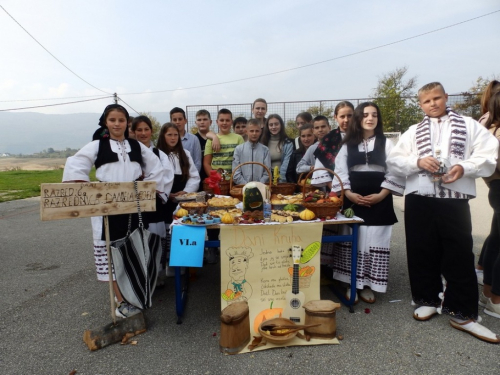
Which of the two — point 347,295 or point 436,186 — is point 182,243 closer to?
point 347,295

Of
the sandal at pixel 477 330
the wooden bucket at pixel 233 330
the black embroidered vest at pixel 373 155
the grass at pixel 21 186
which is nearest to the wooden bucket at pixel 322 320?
the wooden bucket at pixel 233 330

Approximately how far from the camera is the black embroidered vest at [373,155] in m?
3.05

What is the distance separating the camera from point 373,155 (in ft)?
10.0

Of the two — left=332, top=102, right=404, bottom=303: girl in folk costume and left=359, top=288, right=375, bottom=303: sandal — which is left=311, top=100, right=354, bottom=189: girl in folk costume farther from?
left=359, top=288, right=375, bottom=303: sandal

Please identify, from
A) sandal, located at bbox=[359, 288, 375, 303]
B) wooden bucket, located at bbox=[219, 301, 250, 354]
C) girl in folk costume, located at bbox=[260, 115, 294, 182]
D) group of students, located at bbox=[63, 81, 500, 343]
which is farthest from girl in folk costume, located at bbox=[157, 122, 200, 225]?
sandal, located at bbox=[359, 288, 375, 303]

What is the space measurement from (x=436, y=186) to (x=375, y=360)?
140 cm

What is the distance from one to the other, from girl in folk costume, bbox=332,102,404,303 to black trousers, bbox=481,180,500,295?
77 centimetres

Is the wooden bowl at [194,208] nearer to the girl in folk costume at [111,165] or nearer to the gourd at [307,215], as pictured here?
the girl in folk costume at [111,165]

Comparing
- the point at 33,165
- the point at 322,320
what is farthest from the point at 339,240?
the point at 33,165

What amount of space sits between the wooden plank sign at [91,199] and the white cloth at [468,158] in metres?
2.11

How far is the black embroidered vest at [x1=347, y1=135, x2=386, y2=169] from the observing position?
3055 millimetres

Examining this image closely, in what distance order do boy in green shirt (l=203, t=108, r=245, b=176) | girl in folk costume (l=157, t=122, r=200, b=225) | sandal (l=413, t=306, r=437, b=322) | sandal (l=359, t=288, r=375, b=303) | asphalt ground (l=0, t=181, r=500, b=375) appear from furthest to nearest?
1. boy in green shirt (l=203, t=108, r=245, b=176)
2. girl in folk costume (l=157, t=122, r=200, b=225)
3. sandal (l=359, t=288, r=375, b=303)
4. sandal (l=413, t=306, r=437, b=322)
5. asphalt ground (l=0, t=181, r=500, b=375)

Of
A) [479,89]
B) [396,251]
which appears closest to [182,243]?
[396,251]

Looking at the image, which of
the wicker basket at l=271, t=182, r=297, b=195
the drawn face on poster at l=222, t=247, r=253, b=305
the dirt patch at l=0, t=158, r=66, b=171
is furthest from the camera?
the dirt patch at l=0, t=158, r=66, b=171
